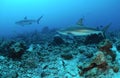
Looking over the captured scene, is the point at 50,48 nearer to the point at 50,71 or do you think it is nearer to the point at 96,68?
the point at 50,71

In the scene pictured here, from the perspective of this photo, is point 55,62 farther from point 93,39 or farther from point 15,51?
point 93,39

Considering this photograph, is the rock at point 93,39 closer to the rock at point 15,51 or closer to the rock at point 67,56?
the rock at point 67,56

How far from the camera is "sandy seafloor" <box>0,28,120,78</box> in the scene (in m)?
6.01

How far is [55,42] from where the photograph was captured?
955 centimetres

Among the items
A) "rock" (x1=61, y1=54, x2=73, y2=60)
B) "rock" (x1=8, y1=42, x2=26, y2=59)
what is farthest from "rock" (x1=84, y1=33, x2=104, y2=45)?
"rock" (x1=8, y1=42, x2=26, y2=59)

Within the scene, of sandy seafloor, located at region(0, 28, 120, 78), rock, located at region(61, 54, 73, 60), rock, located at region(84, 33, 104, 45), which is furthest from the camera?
rock, located at region(84, 33, 104, 45)

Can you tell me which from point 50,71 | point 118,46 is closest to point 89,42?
point 118,46

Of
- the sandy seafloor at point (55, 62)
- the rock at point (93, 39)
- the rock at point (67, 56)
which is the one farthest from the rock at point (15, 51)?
the rock at point (93, 39)

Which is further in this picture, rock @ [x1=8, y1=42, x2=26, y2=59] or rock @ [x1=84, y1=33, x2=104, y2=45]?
rock @ [x1=84, y1=33, x2=104, y2=45]

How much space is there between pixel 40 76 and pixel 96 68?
1.68m

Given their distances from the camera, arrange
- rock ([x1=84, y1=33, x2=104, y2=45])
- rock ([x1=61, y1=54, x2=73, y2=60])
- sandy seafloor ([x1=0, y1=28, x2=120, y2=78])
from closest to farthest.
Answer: sandy seafloor ([x1=0, y1=28, x2=120, y2=78]) < rock ([x1=61, y1=54, x2=73, y2=60]) < rock ([x1=84, y1=33, x2=104, y2=45])

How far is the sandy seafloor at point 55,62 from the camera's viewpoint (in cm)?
601

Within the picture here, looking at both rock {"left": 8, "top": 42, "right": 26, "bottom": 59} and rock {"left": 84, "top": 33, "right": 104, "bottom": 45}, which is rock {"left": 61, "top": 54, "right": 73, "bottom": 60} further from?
rock {"left": 84, "top": 33, "right": 104, "bottom": 45}

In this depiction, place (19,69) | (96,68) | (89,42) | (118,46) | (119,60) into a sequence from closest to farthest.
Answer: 1. (96,68)
2. (19,69)
3. (119,60)
4. (118,46)
5. (89,42)
